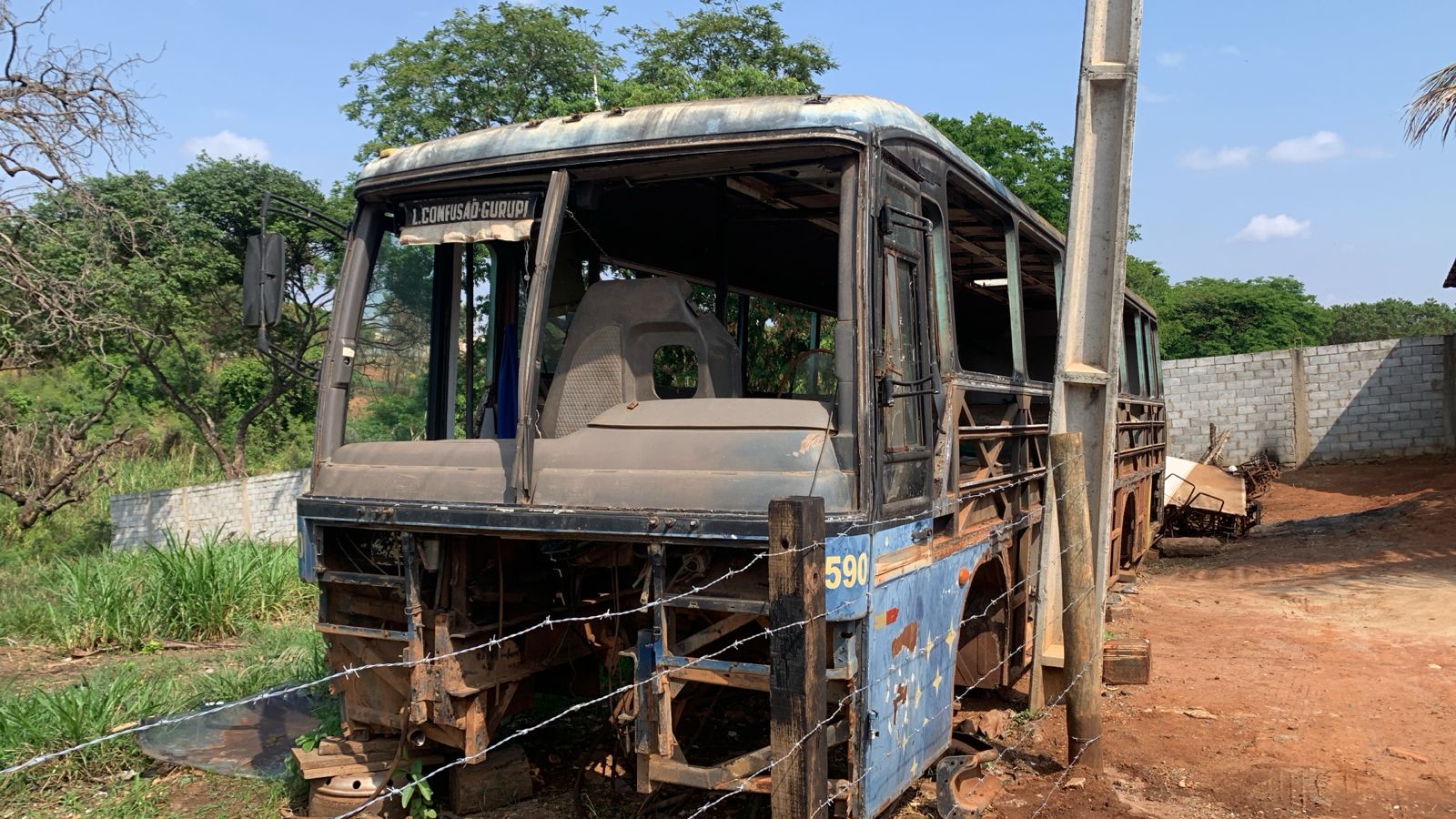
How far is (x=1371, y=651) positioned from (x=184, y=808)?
7.58m

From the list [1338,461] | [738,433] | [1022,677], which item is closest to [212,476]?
[1022,677]

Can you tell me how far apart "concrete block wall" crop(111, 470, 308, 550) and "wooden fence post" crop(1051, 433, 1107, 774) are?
10.7 m

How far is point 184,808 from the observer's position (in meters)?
5.10

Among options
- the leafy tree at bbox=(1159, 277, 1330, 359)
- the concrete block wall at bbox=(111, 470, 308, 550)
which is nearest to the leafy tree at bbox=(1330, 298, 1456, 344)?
the leafy tree at bbox=(1159, 277, 1330, 359)

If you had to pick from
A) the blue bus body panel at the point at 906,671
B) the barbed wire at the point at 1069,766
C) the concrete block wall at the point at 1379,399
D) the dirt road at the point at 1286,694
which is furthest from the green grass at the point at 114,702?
the concrete block wall at the point at 1379,399

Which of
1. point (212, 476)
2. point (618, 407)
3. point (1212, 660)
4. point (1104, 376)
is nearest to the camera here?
point (618, 407)

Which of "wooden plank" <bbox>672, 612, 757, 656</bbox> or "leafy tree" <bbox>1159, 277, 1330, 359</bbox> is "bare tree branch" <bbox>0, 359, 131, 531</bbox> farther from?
"leafy tree" <bbox>1159, 277, 1330, 359</bbox>

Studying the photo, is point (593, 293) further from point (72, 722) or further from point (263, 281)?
point (72, 722)

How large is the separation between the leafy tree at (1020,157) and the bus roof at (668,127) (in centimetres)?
1931

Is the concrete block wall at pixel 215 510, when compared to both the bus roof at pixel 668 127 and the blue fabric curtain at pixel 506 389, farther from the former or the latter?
the bus roof at pixel 668 127

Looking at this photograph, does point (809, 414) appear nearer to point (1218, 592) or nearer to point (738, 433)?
point (738, 433)

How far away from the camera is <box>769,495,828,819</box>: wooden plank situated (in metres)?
3.30

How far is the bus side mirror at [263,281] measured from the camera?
448 cm

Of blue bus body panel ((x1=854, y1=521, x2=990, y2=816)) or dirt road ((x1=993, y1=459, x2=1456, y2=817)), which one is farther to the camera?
dirt road ((x1=993, y1=459, x2=1456, y2=817))
